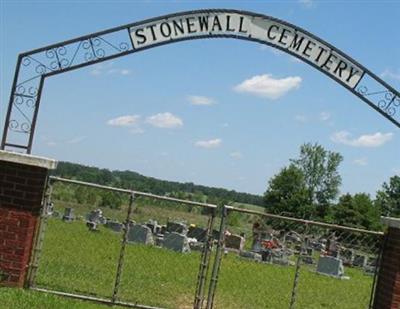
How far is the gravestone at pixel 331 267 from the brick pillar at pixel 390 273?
576 inches

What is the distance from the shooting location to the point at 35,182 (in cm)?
805

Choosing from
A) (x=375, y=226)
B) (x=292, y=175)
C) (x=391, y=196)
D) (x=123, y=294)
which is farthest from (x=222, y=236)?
(x=391, y=196)

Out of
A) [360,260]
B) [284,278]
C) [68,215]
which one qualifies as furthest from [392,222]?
[360,260]

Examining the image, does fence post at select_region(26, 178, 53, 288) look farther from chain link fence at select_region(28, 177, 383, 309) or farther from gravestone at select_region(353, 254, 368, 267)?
gravestone at select_region(353, 254, 368, 267)

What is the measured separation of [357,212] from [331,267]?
160 ft

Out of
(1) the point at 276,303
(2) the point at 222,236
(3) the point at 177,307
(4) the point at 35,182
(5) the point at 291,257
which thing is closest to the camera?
(4) the point at 35,182

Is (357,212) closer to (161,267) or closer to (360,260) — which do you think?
(360,260)

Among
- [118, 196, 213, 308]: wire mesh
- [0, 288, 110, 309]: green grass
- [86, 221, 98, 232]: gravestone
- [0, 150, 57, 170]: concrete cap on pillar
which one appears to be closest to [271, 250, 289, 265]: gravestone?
[118, 196, 213, 308]: wire mesh

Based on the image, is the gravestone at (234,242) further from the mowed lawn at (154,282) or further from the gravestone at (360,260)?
the mowed lawn at (154,282)

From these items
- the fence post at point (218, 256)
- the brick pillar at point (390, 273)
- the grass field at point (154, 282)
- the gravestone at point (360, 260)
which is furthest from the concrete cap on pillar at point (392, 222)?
the gravestone at point (360, 260)

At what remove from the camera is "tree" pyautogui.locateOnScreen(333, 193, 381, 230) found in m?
69.2

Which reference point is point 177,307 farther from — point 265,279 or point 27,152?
point 265,279

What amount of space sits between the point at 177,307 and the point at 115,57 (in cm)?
396

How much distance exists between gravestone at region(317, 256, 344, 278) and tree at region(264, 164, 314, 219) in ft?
163
